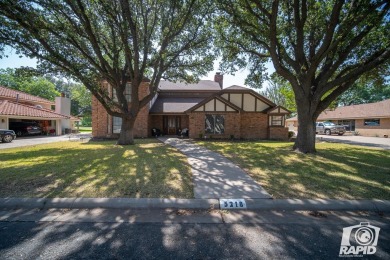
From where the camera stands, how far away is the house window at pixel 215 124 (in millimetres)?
18625

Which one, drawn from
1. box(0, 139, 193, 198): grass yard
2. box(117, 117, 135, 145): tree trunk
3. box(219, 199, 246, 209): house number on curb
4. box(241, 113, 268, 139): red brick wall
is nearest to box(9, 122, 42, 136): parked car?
box(117, 117, 135, 145): tree trunk

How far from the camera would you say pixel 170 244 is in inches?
116

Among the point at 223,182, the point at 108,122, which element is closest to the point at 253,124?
the point at 108,122

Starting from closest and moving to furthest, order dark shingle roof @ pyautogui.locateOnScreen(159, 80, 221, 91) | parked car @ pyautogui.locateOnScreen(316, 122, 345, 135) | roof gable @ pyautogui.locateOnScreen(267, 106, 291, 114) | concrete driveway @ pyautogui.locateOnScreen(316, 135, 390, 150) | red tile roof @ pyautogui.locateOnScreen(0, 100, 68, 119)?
concrete driveway @ pyautogui.locateOnScreen(316, 135, 390, 150) < roof gable @ pyautogui.locateOnScreen(267, 106, 291, 114) < red tile roof @ pyautogui.locateOnScreen(0, 100, 68, 119) < dark shingle roof @ pyautogui.locateOnScreen(159, 80, 221, 91) < parked car @ pyautogui.locateOnScreen(316, 122, 345, 135)

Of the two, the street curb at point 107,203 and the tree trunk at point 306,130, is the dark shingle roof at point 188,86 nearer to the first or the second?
the tree trunk at point 306,130

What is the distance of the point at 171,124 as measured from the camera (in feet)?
72.2

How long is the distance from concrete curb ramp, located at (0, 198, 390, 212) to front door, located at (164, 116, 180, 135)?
697 inches

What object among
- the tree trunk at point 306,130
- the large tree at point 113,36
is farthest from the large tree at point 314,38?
the large tree at point 113,36

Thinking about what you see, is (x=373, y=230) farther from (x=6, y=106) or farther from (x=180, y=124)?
(x=6, y=106)

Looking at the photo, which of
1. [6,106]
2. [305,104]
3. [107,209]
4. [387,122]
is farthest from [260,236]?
[387,122]

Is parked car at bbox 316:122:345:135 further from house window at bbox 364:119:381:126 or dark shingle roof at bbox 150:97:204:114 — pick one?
dark shingle roof at bbox 150:97:204:114

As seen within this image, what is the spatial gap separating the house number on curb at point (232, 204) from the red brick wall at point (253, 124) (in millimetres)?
16179

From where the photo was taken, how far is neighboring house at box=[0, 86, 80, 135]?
21.5 m

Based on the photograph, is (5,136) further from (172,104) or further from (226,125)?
(226,125)
